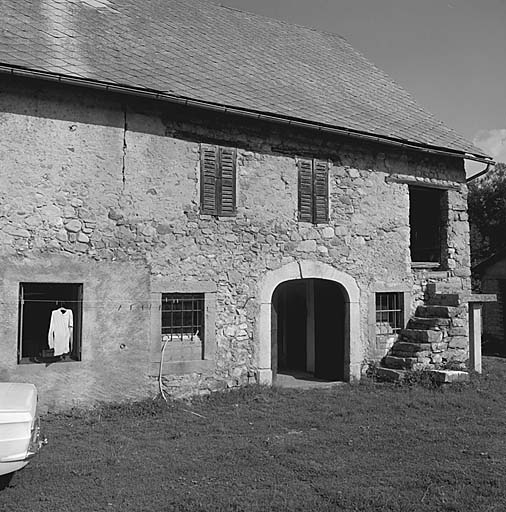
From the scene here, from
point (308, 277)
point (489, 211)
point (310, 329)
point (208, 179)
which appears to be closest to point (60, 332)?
point (208, 179)

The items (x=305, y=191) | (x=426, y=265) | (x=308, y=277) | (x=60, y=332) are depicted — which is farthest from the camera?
(x=426, y=265)

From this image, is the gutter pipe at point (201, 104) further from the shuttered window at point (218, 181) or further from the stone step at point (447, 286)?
the stone step at point (447, 286)

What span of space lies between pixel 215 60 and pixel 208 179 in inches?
120

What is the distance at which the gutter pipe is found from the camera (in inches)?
318

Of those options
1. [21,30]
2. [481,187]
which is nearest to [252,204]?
[21,30]

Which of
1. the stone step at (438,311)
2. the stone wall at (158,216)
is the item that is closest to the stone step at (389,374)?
the stone wall at (158,216)

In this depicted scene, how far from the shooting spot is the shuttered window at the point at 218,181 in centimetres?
973

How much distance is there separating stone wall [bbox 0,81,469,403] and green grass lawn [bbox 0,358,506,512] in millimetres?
1174

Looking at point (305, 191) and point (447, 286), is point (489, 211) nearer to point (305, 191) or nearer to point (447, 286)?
point (447, 286)

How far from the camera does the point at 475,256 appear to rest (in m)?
26.0

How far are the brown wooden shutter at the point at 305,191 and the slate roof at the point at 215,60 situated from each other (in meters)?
0.88

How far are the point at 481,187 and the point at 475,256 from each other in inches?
125

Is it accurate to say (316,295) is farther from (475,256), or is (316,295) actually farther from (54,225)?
(475,256)

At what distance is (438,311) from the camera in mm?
11352
